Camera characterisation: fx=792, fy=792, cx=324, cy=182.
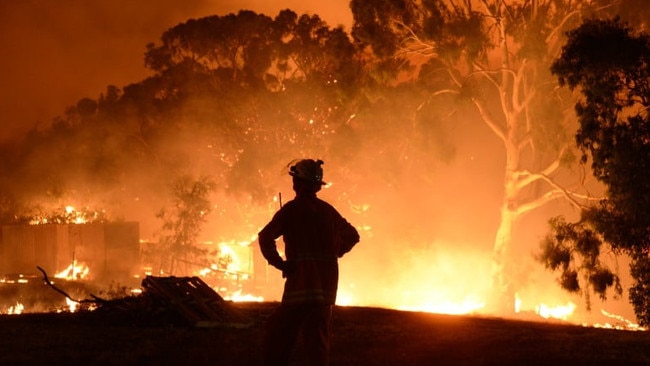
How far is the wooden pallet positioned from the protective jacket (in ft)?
13.4

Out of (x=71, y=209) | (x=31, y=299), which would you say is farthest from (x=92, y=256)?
(x=31, y=299)

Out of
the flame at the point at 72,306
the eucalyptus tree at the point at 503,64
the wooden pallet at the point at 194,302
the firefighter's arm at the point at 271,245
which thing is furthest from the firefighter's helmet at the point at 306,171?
the eucalyptus tree at the point at 503,64

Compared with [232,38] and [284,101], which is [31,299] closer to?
[284,101]

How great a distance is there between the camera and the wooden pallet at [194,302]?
9.80 metres

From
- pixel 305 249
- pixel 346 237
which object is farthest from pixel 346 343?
pixel 305 249

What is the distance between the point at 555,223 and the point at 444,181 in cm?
1864

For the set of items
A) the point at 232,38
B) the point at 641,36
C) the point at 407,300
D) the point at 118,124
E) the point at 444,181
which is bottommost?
the point at 407,300

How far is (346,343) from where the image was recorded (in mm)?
8555

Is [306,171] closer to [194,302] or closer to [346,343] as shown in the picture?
[346,343]

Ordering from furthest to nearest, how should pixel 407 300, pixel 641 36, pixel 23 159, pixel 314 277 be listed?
1. pixel 23 159
2. pixel 407 300
3. pixel 641 36
4. pixel 314 277

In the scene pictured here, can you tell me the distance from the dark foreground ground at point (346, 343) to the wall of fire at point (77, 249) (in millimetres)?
17175

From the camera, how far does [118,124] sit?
36.5 metres

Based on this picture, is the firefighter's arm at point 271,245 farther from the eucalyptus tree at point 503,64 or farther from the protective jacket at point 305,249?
the eucalyptus tree at point 503,64

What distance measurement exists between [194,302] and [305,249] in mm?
4548
